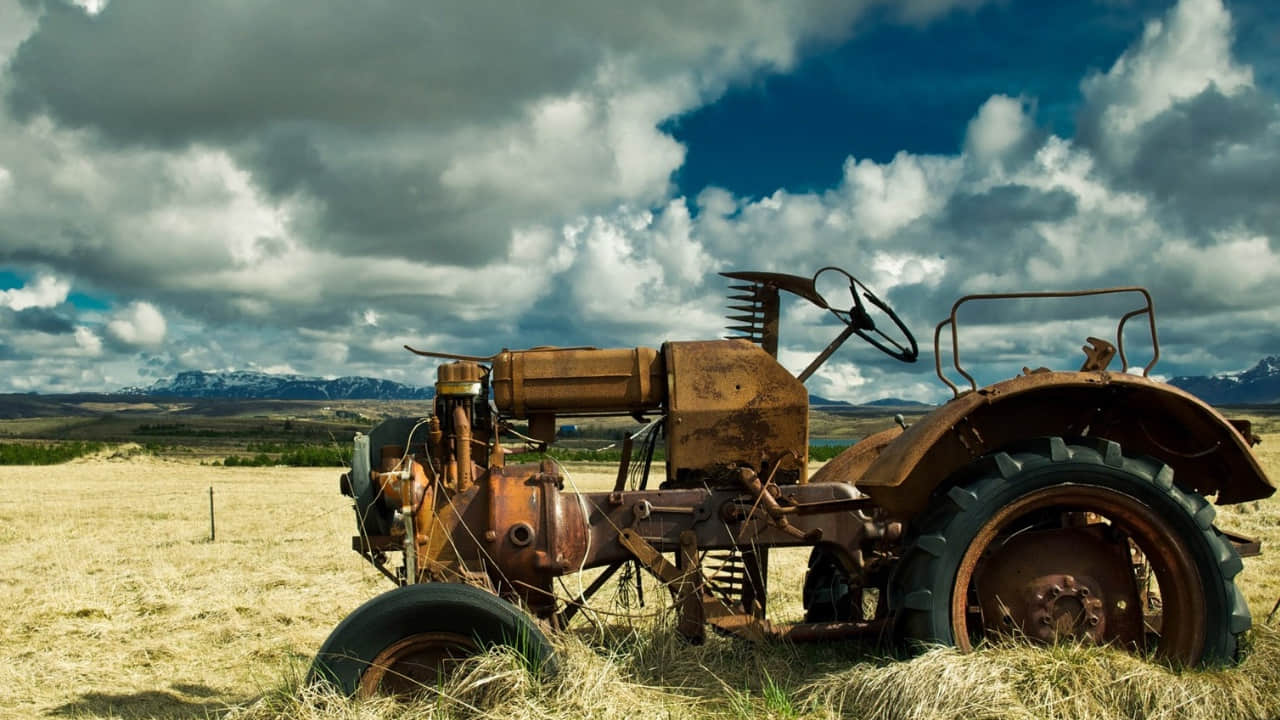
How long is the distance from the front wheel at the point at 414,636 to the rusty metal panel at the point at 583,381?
1.19m

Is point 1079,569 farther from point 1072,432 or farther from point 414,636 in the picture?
point 414,636

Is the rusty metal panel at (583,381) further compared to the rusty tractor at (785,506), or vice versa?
the rusty metal panel at (583,381)

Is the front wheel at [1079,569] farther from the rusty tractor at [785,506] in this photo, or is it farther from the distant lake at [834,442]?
the distant lake at [834,442]

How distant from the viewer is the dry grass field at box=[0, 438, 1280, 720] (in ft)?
12.0

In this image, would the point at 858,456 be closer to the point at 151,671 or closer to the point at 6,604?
the point at 151,671

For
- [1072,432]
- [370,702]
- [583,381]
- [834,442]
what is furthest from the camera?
[834,442]

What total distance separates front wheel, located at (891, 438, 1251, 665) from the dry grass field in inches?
7.3

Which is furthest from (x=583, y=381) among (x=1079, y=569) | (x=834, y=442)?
(x=834, y=442)

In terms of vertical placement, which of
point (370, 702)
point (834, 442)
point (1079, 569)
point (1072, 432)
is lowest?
point (834, 442)

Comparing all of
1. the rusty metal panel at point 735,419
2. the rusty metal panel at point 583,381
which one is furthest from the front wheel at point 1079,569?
the rusty metal panel at point 583,381

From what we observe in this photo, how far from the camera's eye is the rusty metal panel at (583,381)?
189 inches

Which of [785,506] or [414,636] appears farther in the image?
[785,506]

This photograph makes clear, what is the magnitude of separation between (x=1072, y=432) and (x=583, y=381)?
239cm

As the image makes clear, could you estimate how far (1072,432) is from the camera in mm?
4375
